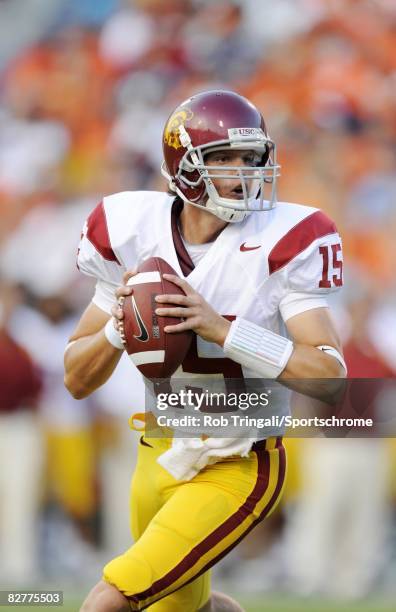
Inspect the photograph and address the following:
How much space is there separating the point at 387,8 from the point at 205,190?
4.04 m

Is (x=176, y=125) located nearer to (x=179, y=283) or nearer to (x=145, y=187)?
(x=179, y=283)

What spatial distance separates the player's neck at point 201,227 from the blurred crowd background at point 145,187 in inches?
88.5

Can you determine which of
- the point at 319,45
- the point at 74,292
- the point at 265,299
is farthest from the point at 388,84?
the point at 265,299

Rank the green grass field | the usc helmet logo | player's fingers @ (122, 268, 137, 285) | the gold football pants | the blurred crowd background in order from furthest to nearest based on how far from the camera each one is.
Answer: the blurred crowd background < the green grass field < the usc helmet logo < player's fingers @ (122, 268, 137, 285) < the gold football pants

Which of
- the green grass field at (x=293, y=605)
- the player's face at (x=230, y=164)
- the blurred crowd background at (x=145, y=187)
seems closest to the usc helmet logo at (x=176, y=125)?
the player's face at (x=230, y=164)

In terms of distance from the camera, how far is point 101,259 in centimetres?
276

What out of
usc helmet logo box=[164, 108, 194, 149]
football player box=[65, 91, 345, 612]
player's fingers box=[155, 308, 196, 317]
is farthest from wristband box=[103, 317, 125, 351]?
usc helmet logo box=[164, 108, 194, 149]

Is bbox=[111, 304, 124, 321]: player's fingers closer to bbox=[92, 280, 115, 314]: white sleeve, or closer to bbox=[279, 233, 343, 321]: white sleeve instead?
bbox=[92, 280, 115, 314]: white sleeve

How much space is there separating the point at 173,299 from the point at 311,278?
38 cm

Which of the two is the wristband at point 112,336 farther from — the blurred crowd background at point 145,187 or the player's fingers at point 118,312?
the blurred crowd background at point 145,187

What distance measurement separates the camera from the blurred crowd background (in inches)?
189

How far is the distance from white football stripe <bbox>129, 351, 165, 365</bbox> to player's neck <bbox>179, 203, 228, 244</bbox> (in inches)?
16.1

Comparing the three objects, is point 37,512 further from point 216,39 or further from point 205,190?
point 216,39

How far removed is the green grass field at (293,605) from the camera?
4.26 meters
